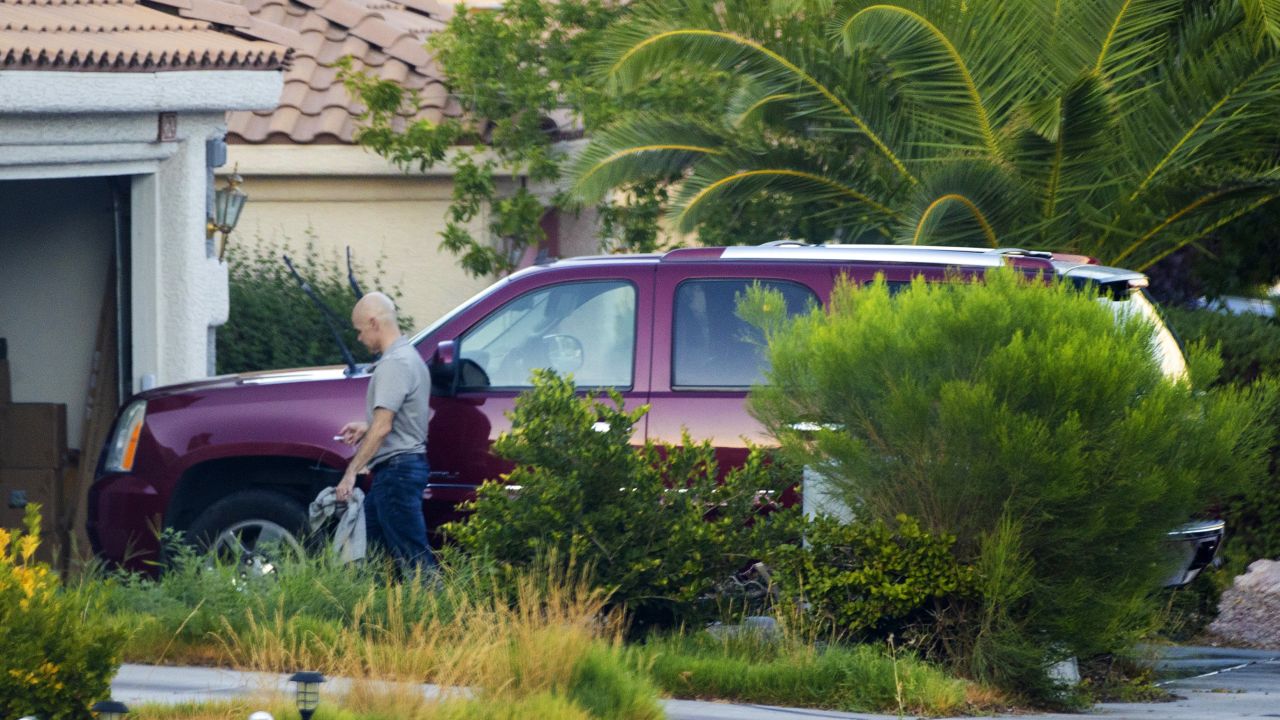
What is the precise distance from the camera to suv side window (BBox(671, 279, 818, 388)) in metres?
9.12

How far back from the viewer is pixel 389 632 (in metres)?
7.30

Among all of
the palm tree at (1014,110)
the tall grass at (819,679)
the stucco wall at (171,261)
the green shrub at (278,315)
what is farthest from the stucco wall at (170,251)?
the tall grass at (819,679)

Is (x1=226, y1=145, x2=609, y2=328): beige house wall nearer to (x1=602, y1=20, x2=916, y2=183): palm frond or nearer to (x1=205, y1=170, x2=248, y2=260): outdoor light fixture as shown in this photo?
(x1=205, y1=170, x2=248, y2=260): outdoor light fixture

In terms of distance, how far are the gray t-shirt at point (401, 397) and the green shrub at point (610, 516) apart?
80 centimetres

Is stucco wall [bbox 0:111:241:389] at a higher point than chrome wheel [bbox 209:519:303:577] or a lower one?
higher

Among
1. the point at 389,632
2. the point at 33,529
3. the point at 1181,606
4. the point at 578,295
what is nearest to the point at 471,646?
the point at 389,632

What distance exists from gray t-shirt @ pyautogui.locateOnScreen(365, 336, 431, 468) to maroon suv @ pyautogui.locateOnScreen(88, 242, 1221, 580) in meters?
0.31

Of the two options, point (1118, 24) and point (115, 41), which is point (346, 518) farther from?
point (1118, 24)

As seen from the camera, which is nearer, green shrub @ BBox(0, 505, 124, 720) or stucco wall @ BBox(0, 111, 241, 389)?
green shrub @ BBox(0, 505, 124, 720)

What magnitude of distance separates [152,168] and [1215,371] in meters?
6.63

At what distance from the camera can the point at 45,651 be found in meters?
5.71

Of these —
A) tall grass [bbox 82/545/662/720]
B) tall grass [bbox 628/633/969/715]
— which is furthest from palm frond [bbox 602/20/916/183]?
tall grass [bbox 628/633/969/715]

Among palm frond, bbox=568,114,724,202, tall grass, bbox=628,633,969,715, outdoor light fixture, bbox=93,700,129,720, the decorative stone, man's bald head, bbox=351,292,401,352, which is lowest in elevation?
the decorative stone

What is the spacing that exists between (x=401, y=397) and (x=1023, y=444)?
312cm
